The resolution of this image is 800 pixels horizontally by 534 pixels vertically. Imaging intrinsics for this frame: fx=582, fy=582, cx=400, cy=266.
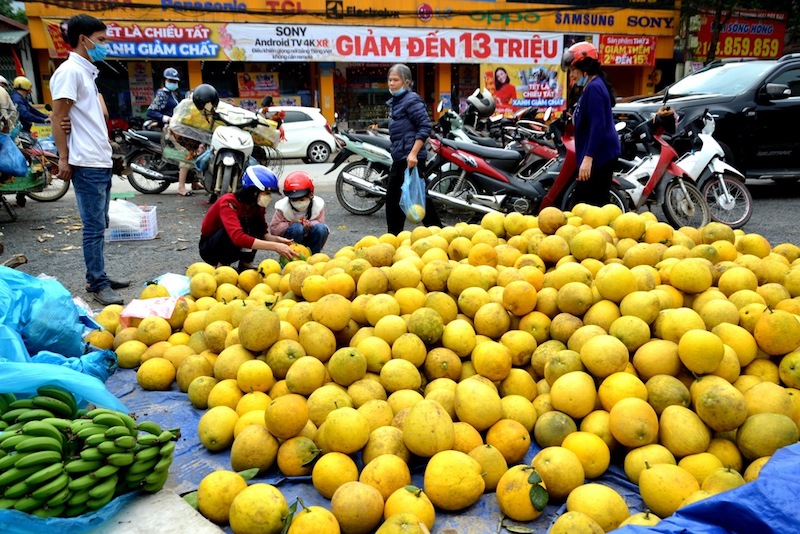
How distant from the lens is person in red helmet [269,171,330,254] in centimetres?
523

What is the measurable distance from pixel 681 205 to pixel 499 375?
5695mm

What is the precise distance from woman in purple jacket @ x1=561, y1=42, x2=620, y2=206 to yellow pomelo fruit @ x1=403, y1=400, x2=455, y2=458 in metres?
3.66

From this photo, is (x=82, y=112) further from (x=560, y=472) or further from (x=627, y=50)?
(x=627, y=50)

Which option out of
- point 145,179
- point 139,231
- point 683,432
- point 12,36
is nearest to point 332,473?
point 683,432

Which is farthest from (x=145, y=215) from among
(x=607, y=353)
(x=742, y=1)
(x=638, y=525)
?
(x=742, y=1)

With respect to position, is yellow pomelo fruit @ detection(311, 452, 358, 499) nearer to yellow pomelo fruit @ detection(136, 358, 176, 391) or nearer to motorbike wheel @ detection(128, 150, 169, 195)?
yellow pomelo fruit @ detection(136, 358, 176, 391)

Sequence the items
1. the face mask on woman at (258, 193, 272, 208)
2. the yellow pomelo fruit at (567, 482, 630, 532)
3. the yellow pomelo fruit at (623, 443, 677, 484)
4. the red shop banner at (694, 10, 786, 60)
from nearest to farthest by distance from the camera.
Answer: the yellow pomelo fruit at (567, 482, 630, 532), the yellow pomelo fruit at (623, 443, 677, 484), the face mask on woman at (258, 193, 272, 208), the red shop banner at (694, 10, 786, 60)

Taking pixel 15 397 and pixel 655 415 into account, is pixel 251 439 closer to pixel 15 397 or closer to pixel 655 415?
pixel 15 397

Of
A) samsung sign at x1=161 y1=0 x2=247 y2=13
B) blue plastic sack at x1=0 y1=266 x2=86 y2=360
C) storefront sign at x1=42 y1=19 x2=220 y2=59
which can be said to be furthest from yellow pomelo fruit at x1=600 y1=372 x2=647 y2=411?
samsung sign at x1=161 y1=0 x2=247 y2=13

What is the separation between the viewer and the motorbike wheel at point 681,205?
7.16 m

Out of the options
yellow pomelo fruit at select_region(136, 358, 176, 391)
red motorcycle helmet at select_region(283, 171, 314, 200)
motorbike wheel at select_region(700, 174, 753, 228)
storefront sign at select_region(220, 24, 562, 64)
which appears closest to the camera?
yellow pomelo fruit at select_region(136, 358, 176, 391)

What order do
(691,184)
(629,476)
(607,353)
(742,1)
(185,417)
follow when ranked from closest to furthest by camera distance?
(629,476), (607,353), (185,417), (691,184), (742,1)

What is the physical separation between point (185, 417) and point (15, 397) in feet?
2.52

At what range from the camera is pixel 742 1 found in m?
23.1
